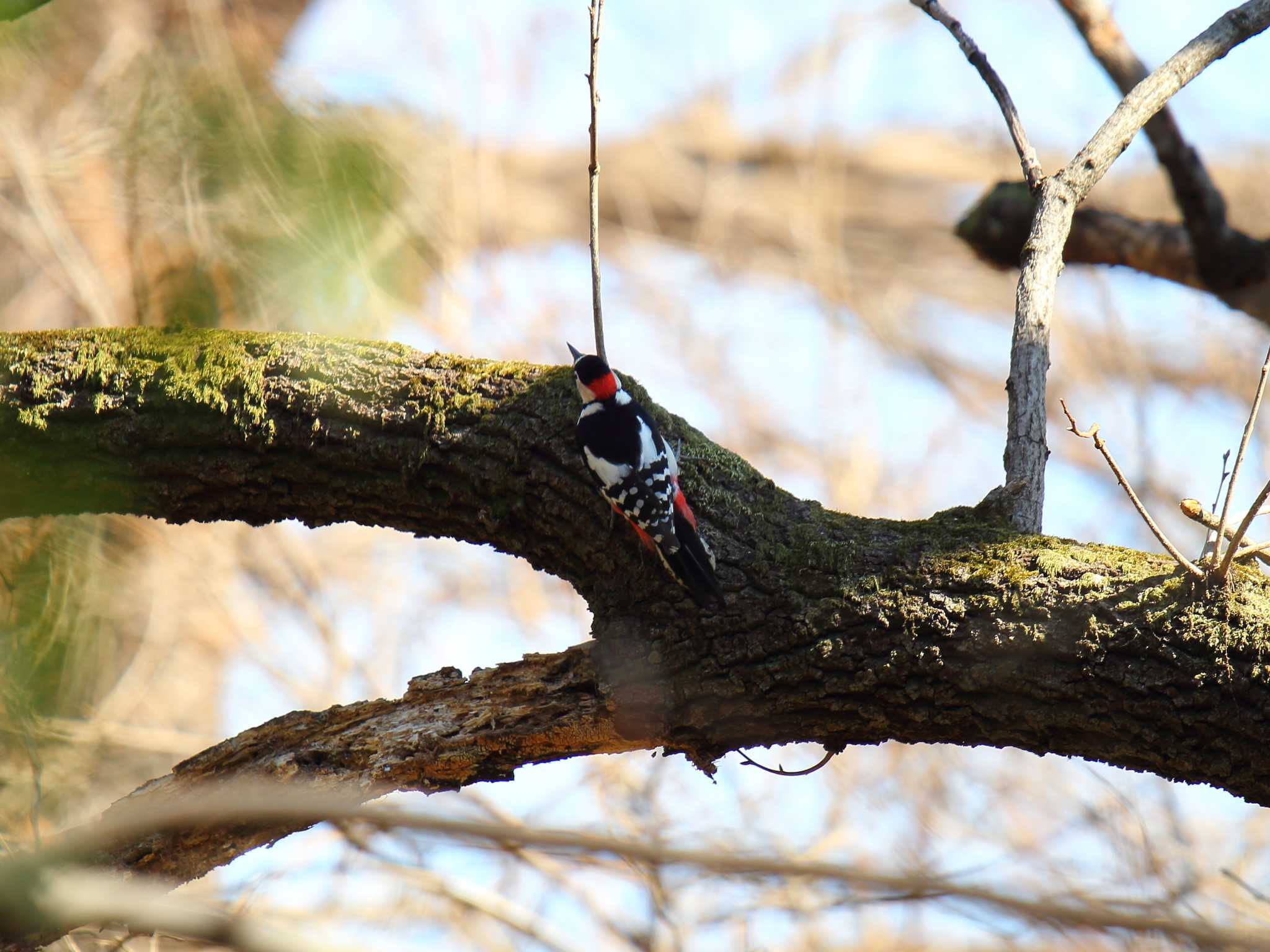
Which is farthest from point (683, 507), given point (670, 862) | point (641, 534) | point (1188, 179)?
point (1188, 179)

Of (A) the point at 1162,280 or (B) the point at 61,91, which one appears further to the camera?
(A) the point at 1162,280

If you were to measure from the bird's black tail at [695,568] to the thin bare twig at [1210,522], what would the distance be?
979 mm

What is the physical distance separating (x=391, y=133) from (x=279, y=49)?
2.86 ft

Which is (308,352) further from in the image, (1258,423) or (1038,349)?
(1258,423)

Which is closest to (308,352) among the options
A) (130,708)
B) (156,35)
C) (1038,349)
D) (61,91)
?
(1038,349)

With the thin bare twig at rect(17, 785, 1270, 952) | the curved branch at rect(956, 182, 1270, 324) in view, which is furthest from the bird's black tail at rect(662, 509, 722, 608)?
the curved branch at rect(956, 182, 1270, 324)

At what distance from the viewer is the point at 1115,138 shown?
2.79 m

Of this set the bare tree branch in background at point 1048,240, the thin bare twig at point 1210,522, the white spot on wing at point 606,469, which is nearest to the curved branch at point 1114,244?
the bare tree branch in background at point 1048,240

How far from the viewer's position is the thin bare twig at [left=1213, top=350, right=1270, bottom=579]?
182 cm

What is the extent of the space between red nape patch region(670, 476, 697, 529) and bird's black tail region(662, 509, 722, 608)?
5 cm

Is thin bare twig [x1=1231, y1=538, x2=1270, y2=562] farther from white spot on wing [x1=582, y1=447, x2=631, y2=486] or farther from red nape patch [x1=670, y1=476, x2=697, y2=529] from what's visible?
white spot on wing [x1=582, y1=447, x2=631, y2=486]

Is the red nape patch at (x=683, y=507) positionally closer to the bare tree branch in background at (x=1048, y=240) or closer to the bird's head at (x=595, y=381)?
the bird's head at (x=595, y=381)

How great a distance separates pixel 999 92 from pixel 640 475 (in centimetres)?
159

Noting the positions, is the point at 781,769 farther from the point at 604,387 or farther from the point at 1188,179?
the point at 1188,179
